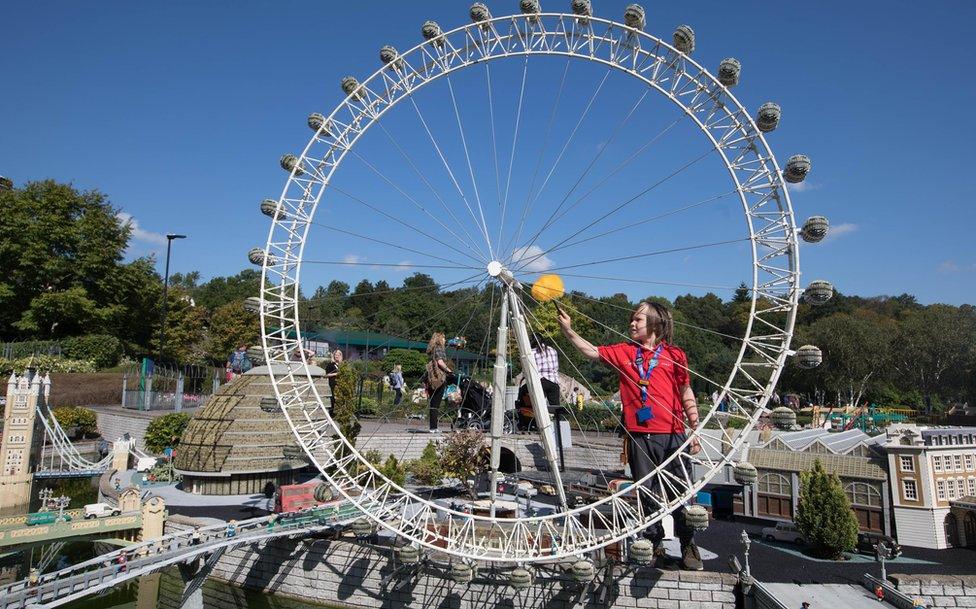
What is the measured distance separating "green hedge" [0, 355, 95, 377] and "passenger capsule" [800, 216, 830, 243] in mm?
45034

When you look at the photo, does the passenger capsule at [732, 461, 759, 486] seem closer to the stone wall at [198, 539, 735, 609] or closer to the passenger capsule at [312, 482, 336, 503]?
the stone wall at [198, 539, 735, 609]

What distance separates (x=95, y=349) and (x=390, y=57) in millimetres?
39198

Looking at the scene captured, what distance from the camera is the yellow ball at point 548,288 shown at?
15344 mm

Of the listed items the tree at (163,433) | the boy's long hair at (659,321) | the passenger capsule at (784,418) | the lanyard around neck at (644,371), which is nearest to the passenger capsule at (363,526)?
the lanyard around neck at (644,371)

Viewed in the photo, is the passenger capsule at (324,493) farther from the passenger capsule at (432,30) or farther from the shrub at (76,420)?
the shrub at (76,420)

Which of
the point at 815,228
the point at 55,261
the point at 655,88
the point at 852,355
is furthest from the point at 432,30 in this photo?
the point at 852,355

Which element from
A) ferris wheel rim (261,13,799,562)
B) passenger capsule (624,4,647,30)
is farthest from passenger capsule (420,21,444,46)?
passenger capsule (624,4,647,30)

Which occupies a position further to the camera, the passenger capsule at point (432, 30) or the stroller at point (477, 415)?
the stroller at point (477, 415)

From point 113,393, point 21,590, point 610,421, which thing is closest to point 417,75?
point 21,590

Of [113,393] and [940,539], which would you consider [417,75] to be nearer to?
[940,539]

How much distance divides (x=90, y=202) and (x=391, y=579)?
47.7 meters

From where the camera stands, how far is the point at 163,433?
112ft

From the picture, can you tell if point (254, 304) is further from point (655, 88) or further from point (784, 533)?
point (784, 533)

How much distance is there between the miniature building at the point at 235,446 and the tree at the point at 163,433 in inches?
317
